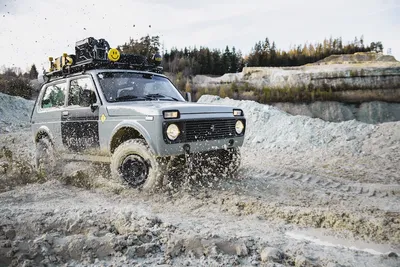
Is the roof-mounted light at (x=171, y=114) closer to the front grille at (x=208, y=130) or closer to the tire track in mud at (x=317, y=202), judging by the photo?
the front grille at (x=208, y=130)

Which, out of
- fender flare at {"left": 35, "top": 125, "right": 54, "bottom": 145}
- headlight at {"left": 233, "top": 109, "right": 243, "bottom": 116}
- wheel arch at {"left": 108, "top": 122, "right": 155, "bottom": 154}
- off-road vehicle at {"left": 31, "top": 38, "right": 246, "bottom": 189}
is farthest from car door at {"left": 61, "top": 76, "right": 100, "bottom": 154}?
headlight at {"left": 233, "top": 109, "right": 243, "bottom": 116}

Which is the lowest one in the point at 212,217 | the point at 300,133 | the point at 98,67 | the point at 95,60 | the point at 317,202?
the point at 317,202

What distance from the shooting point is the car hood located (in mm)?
4652

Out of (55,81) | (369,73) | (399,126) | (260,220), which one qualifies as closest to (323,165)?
(399,126)

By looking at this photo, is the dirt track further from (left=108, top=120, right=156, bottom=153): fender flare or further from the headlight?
the headlight

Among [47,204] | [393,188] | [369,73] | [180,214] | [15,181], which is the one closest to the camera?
[180,214]

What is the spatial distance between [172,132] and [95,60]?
→ 2232 millimetres

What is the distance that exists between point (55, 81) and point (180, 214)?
4127 millimetres

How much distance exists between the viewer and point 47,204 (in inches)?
177

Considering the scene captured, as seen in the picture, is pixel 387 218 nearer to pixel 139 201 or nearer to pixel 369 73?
pixel 139 201

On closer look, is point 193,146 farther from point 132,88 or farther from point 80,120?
point 80,120

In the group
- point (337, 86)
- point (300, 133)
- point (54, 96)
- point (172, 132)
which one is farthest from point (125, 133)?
point (337, 86)

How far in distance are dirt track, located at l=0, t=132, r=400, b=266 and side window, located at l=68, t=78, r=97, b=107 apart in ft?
3.95

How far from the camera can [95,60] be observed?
19.0 ft
